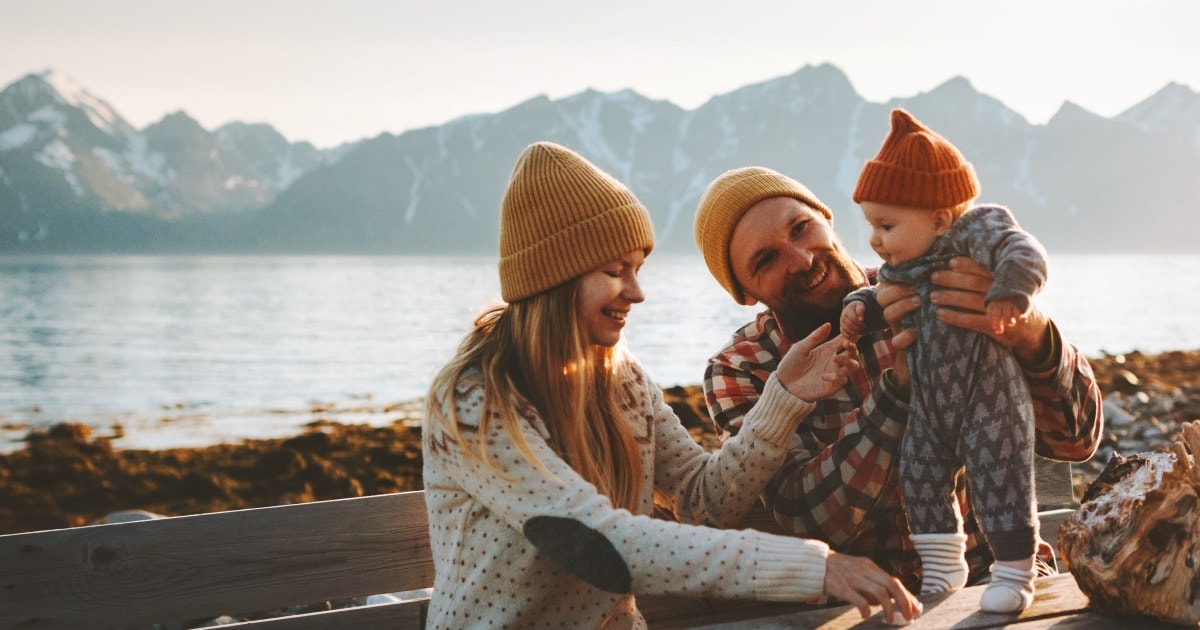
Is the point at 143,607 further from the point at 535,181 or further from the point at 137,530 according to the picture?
the point at 535,181

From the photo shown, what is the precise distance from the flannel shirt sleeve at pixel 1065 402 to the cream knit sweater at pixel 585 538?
588mm

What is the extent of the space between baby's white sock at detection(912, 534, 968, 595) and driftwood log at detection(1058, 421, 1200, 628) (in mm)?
273

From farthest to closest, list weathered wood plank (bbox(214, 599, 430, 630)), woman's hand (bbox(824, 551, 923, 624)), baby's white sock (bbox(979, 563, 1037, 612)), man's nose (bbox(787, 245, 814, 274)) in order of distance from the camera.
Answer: man's nose (bbox(787, 245, 814, 274)) → weathered wood plank (bbox(214, 599, 430, 630)) → baby's white sock (bbox(979, 563, 1037, 612)) → woman's hand (bbox(824, 551, 923, 624))

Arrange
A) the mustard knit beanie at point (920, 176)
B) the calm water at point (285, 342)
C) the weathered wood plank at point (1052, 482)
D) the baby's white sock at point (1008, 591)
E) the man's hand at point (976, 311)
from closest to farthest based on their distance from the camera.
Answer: the baby's white sock at point (1008, 591) < the man's hand at point (976, 311) < the mustard knit beanie at point (920, 176) < the weathered wood plank at point (1052, 482) < the calm water at point (285, 342)

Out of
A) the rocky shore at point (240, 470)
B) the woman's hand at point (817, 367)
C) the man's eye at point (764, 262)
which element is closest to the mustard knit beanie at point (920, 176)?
the woman's hand at point (817, 367)

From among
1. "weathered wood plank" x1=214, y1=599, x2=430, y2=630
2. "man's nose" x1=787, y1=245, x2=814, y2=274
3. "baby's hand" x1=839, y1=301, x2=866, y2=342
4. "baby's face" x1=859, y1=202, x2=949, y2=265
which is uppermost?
"baby's face" x1=859, y1=202, x2=949, y2=265

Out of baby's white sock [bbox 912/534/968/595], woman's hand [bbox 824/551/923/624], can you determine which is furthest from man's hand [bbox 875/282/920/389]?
woman's hand [bbox 824/551/923/624]

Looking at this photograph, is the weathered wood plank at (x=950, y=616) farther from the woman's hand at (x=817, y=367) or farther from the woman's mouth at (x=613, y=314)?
the woman's mouth at (x=613, y=314)

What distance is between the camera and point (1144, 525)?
225 centimetres

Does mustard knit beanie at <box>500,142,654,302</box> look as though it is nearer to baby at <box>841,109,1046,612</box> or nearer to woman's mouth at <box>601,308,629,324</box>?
woman's mouth at <box>601,308,629,324</box>

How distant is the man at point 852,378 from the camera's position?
258 cm

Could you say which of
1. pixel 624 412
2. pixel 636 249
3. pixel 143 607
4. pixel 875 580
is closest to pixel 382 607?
pixel 143 607

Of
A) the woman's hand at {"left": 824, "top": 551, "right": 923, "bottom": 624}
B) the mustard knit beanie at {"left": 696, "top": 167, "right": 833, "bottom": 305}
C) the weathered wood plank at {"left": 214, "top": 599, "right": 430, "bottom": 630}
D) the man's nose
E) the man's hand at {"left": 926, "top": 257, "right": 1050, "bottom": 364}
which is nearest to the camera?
the woman's hand at {"left": 824, "top": 551, "right": 923, "bottom": 624}

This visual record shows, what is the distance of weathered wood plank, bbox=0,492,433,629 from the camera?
8.73ft
